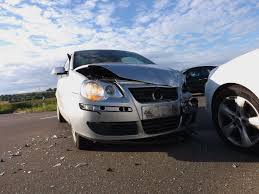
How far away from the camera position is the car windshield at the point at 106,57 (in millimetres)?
5750

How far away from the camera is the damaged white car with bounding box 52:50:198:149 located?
4148mm

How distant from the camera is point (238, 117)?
13.2 feet

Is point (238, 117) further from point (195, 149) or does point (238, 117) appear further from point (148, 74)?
point (148, 74)

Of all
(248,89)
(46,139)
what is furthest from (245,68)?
(46,139)

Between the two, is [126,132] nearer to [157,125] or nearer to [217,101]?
[157,125]

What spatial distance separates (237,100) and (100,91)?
1.62 meters

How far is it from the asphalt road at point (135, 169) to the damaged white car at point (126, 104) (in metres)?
0.27

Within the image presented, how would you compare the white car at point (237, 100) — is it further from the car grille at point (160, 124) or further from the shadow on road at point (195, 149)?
the car grille at point (160, 124)

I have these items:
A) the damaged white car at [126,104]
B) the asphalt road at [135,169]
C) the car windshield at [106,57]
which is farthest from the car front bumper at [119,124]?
the car windshield at [106,57]

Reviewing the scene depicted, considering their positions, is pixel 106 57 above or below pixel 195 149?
above

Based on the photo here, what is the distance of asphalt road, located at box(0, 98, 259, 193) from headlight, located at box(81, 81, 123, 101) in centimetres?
77

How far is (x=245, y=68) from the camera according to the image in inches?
150

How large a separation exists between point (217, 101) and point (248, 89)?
0.61 meters

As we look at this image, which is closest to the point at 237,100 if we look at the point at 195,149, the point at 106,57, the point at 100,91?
the point at 195,149
